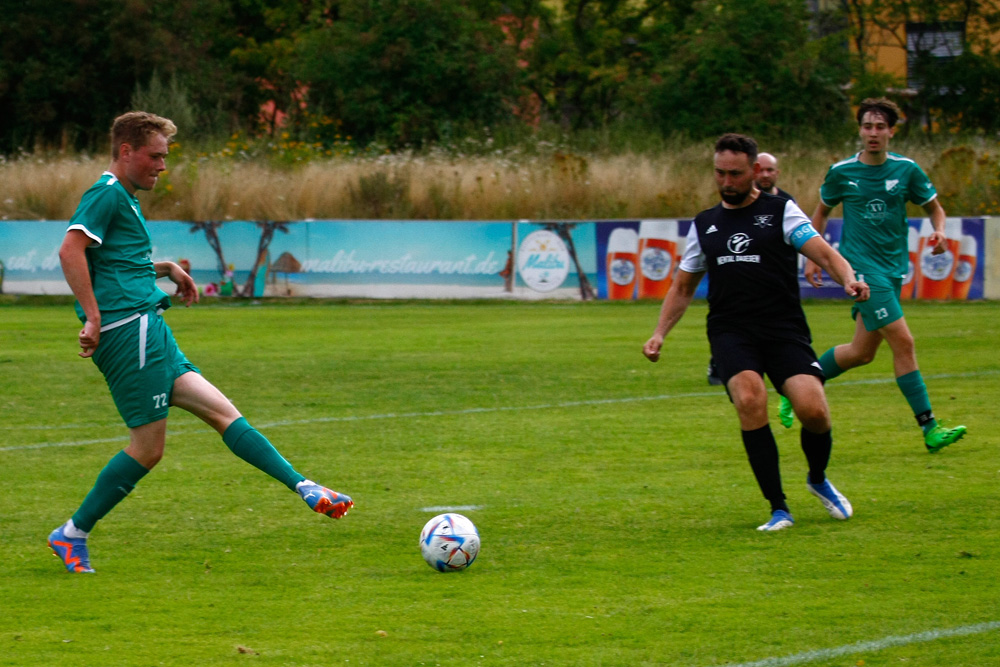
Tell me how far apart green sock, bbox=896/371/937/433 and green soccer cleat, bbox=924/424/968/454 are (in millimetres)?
63

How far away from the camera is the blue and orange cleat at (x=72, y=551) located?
5.70 metres

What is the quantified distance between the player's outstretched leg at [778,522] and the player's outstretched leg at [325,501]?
2008 millimetres

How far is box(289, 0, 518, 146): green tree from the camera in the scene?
3616cm

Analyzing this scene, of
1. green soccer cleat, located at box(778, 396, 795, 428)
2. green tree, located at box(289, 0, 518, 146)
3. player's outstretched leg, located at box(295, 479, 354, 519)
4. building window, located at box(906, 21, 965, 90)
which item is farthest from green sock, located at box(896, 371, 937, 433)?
building window, located at box(906, 21, 965, 90)

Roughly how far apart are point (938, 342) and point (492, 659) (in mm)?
12078

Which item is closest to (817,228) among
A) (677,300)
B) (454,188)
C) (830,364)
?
(830,364)

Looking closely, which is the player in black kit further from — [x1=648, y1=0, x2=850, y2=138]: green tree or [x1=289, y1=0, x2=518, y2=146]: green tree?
[x1=289, y1=0, x2=518, y2=146]: green tree

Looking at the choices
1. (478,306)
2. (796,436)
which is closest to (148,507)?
(796,436)

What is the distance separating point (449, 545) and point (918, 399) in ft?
13.5

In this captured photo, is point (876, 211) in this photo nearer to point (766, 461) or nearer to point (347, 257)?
point (766, 461)

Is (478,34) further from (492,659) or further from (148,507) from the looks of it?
(492,659)

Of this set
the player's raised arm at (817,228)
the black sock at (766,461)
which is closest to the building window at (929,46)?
the player's raised arm at (817,228)

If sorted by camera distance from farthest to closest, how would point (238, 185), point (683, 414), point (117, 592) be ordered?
point (238, 185) → point (683, 414) → point (117, 592)

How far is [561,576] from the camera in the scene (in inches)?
218
